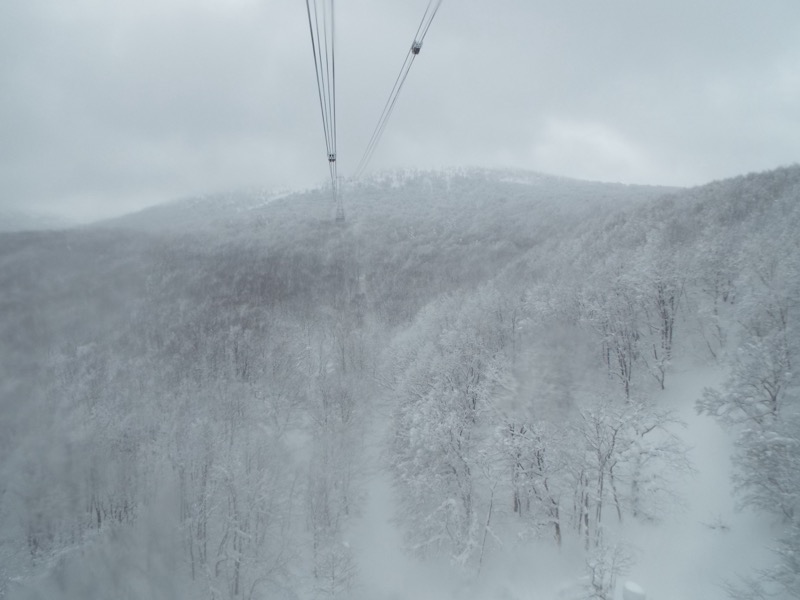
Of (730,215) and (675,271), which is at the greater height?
(730,215)

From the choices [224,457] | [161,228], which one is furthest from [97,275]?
[224,457]

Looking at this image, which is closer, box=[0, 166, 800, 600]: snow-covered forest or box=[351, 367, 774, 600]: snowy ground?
box=[351, 367, 774, 600]: snowy ground

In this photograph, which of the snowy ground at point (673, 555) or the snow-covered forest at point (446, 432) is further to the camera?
the snow-covered forest at point (446, 432)

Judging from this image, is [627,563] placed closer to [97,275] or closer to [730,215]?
[730,215]
